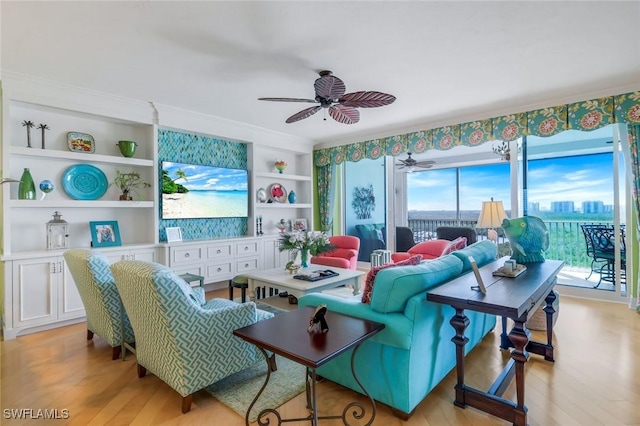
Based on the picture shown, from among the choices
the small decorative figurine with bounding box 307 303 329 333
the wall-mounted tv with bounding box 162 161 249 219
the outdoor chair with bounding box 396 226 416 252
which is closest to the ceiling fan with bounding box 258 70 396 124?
the small decorative figurine with bounding box 307 303 329 333

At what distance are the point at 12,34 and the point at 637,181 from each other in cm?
620

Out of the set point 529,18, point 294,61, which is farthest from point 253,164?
point 529,18

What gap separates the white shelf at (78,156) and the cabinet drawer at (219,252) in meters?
1.40

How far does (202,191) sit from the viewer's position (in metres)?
4.88

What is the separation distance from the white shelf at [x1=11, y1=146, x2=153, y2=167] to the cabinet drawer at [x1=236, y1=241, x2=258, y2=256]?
170 cm

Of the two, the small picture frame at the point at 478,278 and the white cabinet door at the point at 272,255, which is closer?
the small picture frame at the point at 478,278

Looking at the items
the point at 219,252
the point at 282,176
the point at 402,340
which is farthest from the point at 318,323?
the point at 282,176

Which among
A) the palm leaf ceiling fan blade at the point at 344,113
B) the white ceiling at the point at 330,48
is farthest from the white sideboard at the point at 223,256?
the palm leaf ceiling fan blade at the point at 344,113

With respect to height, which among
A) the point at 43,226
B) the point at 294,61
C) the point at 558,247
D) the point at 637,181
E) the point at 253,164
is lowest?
the point at 558,247

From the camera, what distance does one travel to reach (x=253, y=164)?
541cm

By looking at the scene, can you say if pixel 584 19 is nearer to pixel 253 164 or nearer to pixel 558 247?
pixel 558 247

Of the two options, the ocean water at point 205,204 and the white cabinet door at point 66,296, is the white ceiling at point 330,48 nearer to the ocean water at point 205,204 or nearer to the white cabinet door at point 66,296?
the ocean water at point 205,204

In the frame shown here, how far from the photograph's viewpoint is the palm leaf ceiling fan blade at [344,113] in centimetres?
321

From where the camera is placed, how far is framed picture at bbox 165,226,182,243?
4445 millimetres
